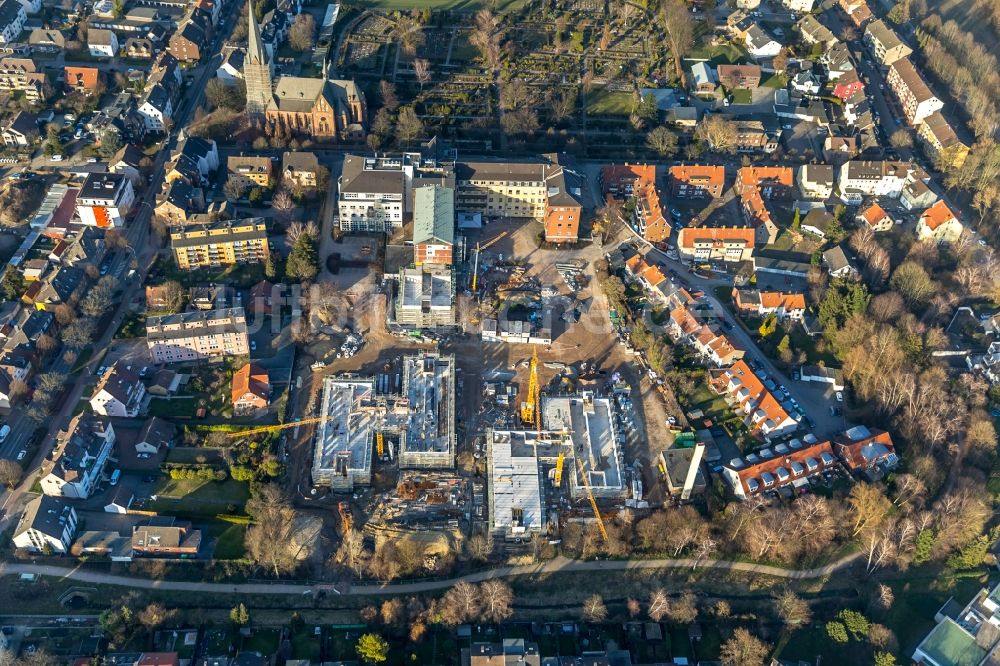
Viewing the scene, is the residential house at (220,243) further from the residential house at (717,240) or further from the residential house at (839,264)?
the residential house at (839,264)

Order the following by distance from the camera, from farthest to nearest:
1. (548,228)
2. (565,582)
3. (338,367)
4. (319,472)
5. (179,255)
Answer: (548,228) < (179,255) < (338,367) < (319,472) < (565,582)

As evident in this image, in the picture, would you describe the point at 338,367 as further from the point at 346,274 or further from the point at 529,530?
the point at 529,530

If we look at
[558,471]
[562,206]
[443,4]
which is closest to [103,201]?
[562,206]

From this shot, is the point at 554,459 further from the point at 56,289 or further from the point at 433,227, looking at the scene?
the point at 56,289

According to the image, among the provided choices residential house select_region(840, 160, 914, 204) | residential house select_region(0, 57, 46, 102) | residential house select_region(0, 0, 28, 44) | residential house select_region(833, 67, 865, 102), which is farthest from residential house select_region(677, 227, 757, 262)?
residential house select_region(0, 0, 28, 44)

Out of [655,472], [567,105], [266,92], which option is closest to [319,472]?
[655,472]

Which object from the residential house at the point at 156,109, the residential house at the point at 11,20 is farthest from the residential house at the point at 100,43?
the residential house at the point at 156,109

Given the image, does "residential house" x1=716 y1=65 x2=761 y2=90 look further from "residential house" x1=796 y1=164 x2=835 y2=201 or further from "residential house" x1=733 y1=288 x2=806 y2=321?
"residential house" x1=733 y1=288 x2=806 y2=321
